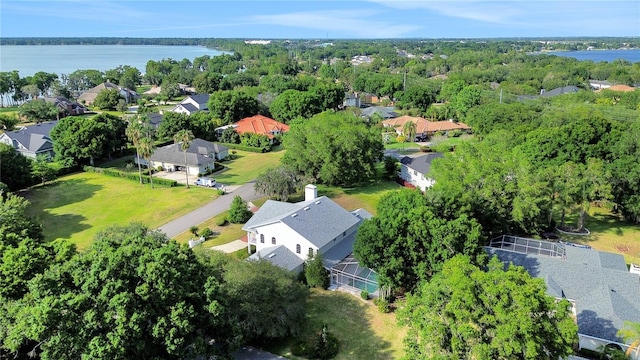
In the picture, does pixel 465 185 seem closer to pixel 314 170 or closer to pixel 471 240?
pixel 471 240

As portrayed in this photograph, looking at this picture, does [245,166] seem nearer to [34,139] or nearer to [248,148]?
[248,148]

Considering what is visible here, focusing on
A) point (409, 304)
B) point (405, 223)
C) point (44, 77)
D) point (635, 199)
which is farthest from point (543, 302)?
point (44, 77)

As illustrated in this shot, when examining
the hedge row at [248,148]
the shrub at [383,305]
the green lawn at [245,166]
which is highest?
the hedge row at [248,148]

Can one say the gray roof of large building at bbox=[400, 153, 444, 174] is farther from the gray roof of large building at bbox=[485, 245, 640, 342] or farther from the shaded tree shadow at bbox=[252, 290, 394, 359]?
the shaded tree shadow at bbox=[252, 290, 394, 359]

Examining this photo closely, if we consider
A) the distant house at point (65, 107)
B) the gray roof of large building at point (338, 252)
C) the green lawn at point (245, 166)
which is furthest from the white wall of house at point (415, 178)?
the distant house at point (65, 107)

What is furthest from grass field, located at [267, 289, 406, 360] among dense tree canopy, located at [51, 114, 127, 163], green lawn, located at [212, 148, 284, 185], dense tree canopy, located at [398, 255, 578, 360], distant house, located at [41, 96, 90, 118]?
distant house, located at [41, 96, 90, 118]

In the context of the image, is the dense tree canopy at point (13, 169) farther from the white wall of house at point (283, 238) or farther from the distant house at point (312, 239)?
the white wall of house at point (283, 238)

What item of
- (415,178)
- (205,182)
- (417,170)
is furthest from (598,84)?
(205,182)
